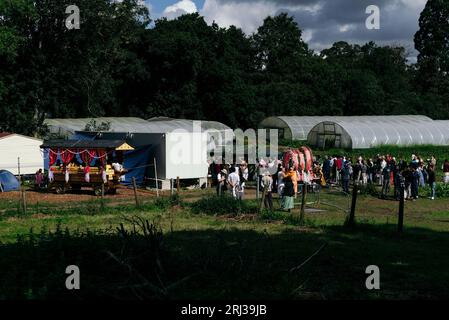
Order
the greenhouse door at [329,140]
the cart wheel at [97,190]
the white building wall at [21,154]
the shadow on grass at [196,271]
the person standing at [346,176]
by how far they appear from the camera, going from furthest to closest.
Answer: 1. the greenhouse door at [329,140]
2. the white building wall at [21,154]
3. the cart wheel at [97,190]
4. the person standing at [346,176]
5. the shadow on grass at [196,271]

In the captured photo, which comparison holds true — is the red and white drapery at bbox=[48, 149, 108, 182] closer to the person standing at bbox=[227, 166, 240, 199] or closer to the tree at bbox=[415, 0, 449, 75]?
the person standing at bbox=[227, 166, 240, 199]

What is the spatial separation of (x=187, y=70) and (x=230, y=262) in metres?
53.6

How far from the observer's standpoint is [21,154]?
35.4m

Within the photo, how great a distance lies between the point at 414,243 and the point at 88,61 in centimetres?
3281

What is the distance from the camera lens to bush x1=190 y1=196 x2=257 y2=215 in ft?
68.2

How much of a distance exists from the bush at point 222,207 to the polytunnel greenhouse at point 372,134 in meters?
27.0

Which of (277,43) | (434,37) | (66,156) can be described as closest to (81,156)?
(66,156)

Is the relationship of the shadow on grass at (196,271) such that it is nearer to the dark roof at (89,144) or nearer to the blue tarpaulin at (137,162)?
the dark roof at (89,144)

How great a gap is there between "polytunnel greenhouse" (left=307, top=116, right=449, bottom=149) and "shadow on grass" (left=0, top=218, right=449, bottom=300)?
34128 millimetres

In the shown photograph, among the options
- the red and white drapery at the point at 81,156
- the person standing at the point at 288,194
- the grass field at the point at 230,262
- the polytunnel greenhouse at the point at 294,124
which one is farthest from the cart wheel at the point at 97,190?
the polytunnel greenhouse at the point at 294,124

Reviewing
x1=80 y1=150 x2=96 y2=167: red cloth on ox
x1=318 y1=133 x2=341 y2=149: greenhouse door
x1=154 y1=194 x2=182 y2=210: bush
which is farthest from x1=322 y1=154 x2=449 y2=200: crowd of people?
x1=318 y1=133 x2=341 y2=149: greenhouse door

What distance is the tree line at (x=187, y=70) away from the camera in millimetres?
40906

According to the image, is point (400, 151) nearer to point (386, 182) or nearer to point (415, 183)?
point (386, 182)
